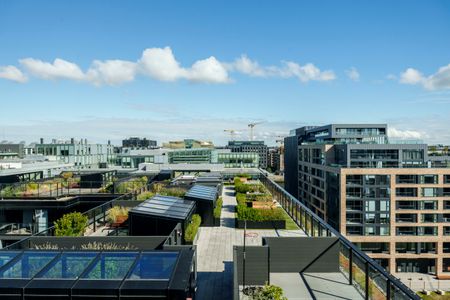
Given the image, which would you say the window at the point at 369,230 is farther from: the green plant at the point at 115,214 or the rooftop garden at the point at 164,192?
the green plant at the point at 115,214

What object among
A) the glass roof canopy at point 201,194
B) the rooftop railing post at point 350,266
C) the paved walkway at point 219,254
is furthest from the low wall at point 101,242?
the glass roof canopy at point 201,194

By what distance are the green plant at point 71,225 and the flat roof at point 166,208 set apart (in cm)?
235

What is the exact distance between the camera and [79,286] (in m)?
8.68

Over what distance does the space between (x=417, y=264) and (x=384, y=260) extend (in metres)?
5.78

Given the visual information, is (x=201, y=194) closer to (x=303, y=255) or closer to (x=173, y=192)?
(x=173, y=192)

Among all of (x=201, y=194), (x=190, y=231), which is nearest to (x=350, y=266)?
(x=190, y=231)

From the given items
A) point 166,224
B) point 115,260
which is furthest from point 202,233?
point 115,260

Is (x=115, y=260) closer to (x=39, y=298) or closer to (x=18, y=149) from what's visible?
(x=39, y=298)

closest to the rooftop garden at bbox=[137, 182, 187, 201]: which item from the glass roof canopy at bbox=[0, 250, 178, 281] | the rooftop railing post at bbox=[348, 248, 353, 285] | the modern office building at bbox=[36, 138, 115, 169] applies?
the rooftop railing post at bbox=[348, 248, 353, 285]

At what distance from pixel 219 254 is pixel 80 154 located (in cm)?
5976

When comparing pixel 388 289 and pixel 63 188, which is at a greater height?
pixel 63 188

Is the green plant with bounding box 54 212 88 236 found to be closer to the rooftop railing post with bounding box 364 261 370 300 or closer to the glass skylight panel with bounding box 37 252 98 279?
the glass skylight panel with bounding box 37 252 98 279

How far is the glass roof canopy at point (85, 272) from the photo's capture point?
28.2 ft

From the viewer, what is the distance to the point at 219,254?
16.5 meters
